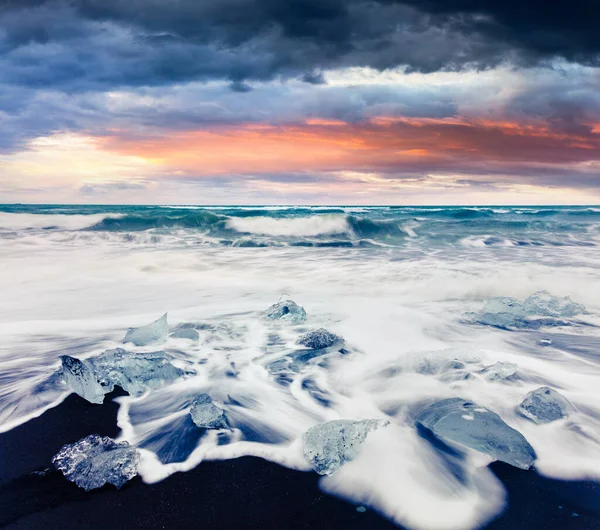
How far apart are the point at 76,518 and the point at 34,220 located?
96.8 ft

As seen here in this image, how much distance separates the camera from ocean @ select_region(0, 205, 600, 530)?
2.84m

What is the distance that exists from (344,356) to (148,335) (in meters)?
2.23

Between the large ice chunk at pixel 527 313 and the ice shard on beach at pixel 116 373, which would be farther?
the large ice chunk at pixel 527 313

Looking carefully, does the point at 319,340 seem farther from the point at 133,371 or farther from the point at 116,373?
the point at 116,373

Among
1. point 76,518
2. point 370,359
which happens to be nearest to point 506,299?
point 370,359

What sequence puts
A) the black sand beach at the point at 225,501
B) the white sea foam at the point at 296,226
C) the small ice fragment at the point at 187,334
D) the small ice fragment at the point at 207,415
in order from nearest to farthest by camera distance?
the black sand beach at the point at 225,501 < the small ice fragment at the point at 207,415 < the small ice fragment at the point at 187,334 < the white sea foam at the point at 296,226

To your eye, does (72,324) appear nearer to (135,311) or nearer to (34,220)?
(135,311)

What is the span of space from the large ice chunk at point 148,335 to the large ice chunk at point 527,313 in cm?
411

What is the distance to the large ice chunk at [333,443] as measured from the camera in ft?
9.16

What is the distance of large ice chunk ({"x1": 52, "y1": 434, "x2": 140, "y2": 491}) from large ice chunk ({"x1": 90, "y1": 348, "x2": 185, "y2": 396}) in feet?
3.31

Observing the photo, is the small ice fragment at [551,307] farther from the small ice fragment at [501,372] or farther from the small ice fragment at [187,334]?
the small ice fragment at [187,334]

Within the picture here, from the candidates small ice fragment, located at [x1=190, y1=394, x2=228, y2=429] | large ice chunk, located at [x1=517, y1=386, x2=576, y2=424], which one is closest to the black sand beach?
small ice fragment, located at [x1=190, y1=394, x2=228, y2=429]

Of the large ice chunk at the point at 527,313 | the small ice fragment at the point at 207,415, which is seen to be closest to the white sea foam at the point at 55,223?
the large ice chunk at the point at 527,313

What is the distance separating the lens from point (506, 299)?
6.61 meters
